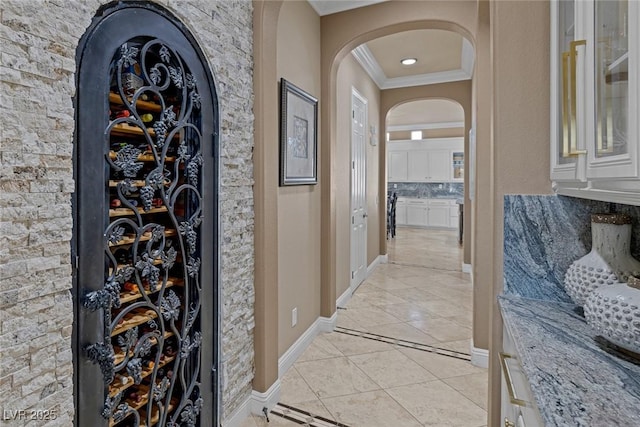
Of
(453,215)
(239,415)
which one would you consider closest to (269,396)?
(239,415)

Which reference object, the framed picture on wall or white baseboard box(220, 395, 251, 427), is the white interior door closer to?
the framed picture on wall

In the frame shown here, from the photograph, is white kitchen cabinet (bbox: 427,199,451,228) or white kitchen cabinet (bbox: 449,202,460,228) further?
white kitchen cabinet (bbox: 427,199,451,228)

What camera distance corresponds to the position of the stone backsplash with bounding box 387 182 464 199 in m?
10.1

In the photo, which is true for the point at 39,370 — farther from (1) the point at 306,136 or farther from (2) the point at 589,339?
(1) the point at 306,136

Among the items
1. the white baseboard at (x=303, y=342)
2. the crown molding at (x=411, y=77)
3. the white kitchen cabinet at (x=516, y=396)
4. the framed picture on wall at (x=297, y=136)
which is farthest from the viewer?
the crown molding at (x=411, y=77)

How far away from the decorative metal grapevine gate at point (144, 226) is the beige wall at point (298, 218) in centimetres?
75

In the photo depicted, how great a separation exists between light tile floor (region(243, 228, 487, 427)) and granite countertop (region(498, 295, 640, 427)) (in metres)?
1.18

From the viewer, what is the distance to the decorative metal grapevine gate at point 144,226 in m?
1.15

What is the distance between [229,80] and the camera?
1829 millimetres

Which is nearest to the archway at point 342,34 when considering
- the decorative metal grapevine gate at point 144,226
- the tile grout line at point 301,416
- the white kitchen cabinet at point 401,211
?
the tile grout line at point 301,416

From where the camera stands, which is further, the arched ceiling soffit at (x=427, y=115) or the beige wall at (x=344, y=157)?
the arched ceiling soffit at (x=427, y=115)

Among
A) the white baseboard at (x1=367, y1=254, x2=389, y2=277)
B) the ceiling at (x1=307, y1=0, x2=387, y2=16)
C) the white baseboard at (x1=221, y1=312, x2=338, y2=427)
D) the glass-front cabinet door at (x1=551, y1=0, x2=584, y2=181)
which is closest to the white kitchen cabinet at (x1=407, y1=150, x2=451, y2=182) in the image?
the white baseboard at (x1=367, y1=254, x2=389, y2=277)

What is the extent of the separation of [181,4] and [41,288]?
1228mm

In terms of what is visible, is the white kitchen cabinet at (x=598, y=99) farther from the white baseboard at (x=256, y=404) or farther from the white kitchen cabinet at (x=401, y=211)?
the white kitchen cabinet at (x=401, y=211)
